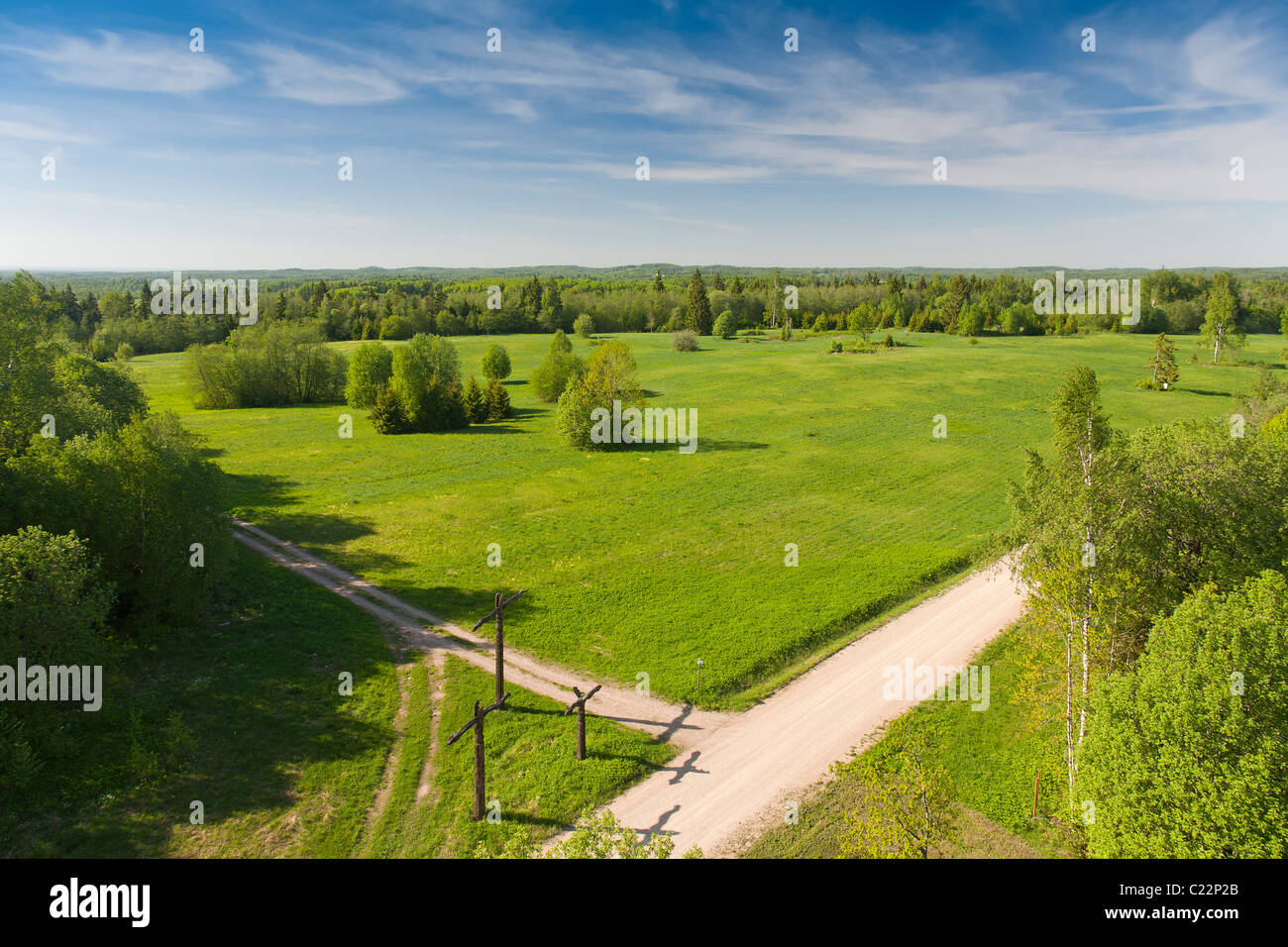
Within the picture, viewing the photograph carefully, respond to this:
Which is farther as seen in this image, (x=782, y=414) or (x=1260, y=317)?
(x=1260, y=317)

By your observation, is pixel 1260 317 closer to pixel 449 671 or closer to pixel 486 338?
Result: pixel 486 338

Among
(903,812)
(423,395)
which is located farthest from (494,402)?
(903,812)

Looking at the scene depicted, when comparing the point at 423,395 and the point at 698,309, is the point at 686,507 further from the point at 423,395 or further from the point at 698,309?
the point at 698,309

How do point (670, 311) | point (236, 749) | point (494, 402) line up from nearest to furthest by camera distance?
point (236, 749) < point (494, 402) < point (670, 311)

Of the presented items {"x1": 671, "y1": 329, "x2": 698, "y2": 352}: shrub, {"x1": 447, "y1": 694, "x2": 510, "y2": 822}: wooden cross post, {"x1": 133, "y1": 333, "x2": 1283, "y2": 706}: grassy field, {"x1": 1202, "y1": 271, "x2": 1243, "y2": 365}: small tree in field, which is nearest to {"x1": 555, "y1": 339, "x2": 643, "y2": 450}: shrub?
{"x1": 133, "y1": 333, "x2": 1283, "y2": 706}: grassy field

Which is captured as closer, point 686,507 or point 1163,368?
point 686,507

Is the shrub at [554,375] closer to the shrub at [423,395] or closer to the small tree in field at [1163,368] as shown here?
the shrub at [423,395]

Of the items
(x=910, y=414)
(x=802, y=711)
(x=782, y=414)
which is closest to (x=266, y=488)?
(x=802, y=711)
